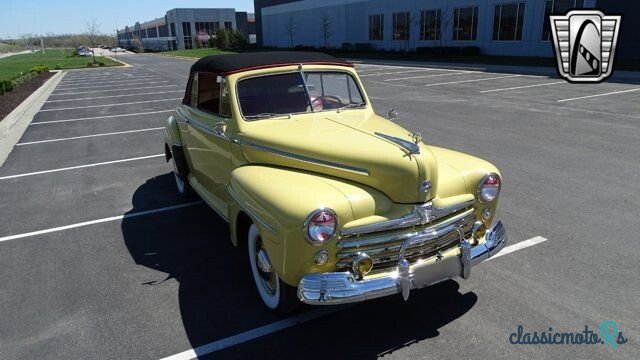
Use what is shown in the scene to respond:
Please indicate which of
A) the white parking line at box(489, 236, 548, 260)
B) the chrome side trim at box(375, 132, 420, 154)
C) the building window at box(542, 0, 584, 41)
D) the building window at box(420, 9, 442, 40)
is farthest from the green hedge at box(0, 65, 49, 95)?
the building window at box(542, 0, 584, 41)

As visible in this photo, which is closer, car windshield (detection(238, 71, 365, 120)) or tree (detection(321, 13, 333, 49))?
car windshield (detection(238, 71, 365, 120))

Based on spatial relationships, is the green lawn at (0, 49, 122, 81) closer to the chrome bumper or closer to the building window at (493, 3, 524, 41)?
the chrome bumper

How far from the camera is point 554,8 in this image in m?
26.4

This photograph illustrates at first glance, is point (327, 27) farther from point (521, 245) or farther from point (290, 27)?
point (521, 245)

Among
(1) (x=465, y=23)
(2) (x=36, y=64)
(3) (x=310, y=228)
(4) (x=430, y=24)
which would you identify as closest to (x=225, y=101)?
(3) (x=310, y=228)

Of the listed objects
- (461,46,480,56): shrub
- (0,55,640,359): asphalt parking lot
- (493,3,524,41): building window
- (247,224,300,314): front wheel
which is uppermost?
(493,3,524,41): building window

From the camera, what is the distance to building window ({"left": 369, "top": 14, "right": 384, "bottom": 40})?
39.8 meters

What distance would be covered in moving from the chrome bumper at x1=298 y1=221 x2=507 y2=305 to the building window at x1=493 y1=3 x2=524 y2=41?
95.8 feet

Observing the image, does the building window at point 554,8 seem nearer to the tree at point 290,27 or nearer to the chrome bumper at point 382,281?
the chrome bumper at point 382,281

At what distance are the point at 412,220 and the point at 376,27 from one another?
3998 centimetres

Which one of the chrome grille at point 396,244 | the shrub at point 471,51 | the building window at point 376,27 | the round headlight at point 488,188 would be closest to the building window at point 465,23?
the shrub at point 471,51

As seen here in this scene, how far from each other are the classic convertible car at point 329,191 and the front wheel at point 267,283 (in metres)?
0.01

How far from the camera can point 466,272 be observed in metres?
3.40

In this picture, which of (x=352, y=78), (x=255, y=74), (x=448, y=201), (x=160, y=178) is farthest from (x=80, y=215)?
(x=448, y=201)
